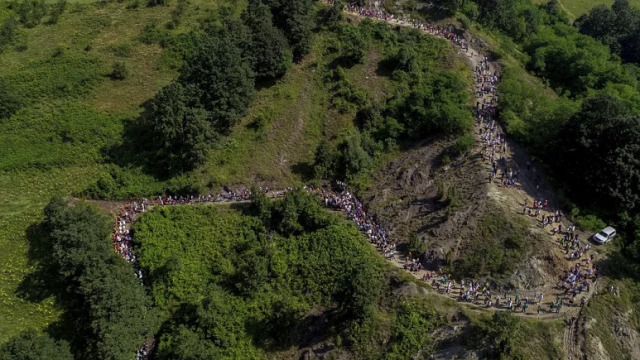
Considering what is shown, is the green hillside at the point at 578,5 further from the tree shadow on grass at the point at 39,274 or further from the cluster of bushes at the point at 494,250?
the tree shadow on grass at the point at 39,274

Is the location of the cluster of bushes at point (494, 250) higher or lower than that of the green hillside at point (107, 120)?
higher

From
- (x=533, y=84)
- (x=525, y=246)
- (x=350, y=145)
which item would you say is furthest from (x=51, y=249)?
(x=533, y=84)

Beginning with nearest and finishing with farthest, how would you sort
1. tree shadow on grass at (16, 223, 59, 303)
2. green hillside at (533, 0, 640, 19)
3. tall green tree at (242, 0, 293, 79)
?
tree shadow on grass at (16, 223, 59, 303), tall green tree at (242, 0, 293, 79), green hillside at (533, 0, 640, 19)

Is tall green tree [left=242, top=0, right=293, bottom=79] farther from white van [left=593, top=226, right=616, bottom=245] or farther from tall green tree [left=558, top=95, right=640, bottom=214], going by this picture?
white van [left=593, top=226, right=616, bottom=245]

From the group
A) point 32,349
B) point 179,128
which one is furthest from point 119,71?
point 32,349

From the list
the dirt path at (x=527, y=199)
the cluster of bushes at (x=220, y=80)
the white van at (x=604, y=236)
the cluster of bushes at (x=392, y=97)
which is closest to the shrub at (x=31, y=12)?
the cluster of bushes at (x=220, y=80)

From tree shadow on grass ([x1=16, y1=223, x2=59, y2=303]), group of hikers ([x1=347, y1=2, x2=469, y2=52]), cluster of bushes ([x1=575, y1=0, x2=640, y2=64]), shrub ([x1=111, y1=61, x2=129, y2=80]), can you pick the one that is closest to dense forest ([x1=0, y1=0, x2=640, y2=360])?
tree shadow on grass ([x1=16, y1=223, x2=59, y2=303])
